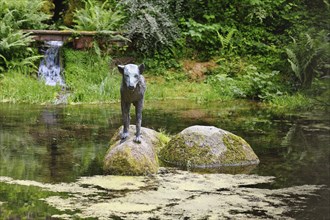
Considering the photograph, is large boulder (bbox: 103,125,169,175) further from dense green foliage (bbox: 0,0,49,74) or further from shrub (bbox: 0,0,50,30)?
shrub (bbox: 0,0,50,30)

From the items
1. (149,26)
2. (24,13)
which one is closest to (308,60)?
(149,26)

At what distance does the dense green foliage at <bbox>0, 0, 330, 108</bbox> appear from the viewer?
17094 millimetres

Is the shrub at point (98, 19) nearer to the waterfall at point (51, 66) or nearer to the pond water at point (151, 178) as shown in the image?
the waterfall at point (51, 66)

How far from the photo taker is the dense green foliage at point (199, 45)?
17.1m

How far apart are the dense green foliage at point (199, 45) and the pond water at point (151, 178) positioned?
3.76m

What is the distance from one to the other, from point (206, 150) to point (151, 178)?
1.37 metres

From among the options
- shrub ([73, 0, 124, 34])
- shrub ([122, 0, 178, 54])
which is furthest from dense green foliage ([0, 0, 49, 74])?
shrub ([122, 0, 178, 54])

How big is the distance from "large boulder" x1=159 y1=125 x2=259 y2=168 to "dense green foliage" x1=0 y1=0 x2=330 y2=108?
6.66 m

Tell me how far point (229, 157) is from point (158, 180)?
64.2 inches

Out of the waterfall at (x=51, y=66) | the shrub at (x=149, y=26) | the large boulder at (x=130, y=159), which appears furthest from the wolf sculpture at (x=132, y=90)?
the shrub at (x=149, y=26)

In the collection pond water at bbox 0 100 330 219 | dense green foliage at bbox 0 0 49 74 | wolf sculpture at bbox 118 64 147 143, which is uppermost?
dense green foliage at bbox 0 0 49 74

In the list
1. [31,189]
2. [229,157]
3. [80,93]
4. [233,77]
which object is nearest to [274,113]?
[233,77]

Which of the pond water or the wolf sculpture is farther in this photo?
the wolf sculpture

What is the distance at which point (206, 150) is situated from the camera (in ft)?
30.4
